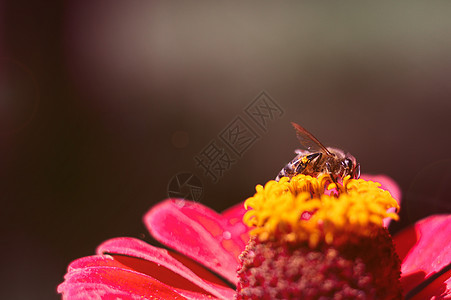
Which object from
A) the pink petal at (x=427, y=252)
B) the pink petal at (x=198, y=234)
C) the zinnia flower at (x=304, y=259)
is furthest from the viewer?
the pink petal at (x=198, y=234)

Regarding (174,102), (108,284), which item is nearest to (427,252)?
(108,284)

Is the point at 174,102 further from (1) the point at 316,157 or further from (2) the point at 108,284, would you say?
(2) the point at 108,284

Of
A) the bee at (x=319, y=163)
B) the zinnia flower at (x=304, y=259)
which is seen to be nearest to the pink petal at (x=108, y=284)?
the zinnia flower at (x=304, y=259)

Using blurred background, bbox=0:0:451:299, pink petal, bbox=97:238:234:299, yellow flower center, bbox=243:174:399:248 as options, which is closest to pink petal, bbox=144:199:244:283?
pink petal, bbox=97:238:234:299

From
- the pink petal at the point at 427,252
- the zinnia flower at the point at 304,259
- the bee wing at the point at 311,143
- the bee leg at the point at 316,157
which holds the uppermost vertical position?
the bee wing at the point at 311,143

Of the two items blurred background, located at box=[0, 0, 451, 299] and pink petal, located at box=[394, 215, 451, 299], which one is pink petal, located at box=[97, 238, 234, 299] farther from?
blurred background, located at box=[0, 0, 451, 299]

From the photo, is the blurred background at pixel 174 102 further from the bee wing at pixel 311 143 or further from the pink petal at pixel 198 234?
the bee wing at pixel 311 143
